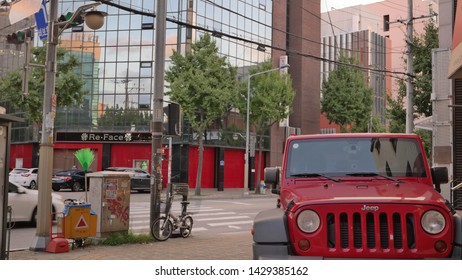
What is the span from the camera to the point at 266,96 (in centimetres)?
3888

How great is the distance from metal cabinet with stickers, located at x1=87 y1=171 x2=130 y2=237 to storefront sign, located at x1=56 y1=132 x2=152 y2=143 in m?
29.9

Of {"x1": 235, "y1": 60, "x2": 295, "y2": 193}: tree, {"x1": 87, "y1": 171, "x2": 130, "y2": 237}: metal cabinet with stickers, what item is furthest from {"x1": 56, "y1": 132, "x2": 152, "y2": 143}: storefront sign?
{"x1": 87, "y1": 171, "x2": 130, "y2": 237}: metal cabinet with stickers

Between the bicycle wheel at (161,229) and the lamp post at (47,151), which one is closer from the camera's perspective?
the lamp post at (47,151)

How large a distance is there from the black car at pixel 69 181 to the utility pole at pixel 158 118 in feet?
71.9

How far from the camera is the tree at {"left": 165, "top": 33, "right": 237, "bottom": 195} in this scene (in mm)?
33625

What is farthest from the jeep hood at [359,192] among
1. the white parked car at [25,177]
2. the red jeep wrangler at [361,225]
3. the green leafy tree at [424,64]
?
the white parked car at [25,177]

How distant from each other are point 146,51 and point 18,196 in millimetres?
29449

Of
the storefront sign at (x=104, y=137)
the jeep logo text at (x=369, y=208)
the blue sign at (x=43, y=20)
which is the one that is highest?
the blue sign at (x=43, y=20)

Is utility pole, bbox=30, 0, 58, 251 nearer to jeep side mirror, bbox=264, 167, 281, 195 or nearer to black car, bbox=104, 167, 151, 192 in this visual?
jeep side mirror, bbox=264, 167, 281, 195

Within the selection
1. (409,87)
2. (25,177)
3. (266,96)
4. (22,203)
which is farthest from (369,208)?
(266,96)

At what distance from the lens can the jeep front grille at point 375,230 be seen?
4445 mm

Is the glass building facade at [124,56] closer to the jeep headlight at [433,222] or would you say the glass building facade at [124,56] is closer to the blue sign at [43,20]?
the blue sign at [43,20]

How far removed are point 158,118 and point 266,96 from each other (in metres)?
27.8

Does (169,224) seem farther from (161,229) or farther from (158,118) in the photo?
(158,118)
